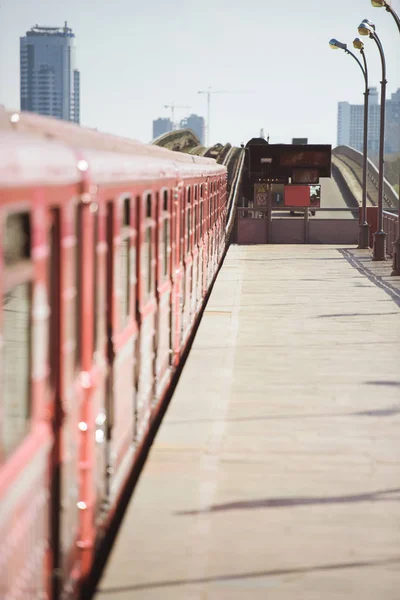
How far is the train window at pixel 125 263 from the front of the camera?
22.5ft

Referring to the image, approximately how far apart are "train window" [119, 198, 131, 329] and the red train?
0.01 meters

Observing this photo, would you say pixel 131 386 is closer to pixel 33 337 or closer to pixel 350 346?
pixel 33 337

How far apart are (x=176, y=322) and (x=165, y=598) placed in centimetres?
614

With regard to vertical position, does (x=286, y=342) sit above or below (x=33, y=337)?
A: below

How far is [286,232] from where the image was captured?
126ft

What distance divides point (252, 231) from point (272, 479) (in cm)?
3035

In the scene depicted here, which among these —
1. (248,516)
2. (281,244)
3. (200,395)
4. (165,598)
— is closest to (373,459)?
(248,516)

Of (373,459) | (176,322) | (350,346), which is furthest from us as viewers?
(350,346)

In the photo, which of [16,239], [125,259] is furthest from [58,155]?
[125,259]

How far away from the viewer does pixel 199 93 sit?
16938 cm

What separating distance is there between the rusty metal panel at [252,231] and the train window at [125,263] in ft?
100

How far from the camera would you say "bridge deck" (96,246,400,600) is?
609cm

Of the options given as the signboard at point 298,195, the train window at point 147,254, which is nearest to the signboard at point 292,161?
the signboard at point 298,195

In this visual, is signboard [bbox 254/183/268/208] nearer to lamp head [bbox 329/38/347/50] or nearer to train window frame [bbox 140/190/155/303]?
lamp head [bbox 329/38/347/50]
